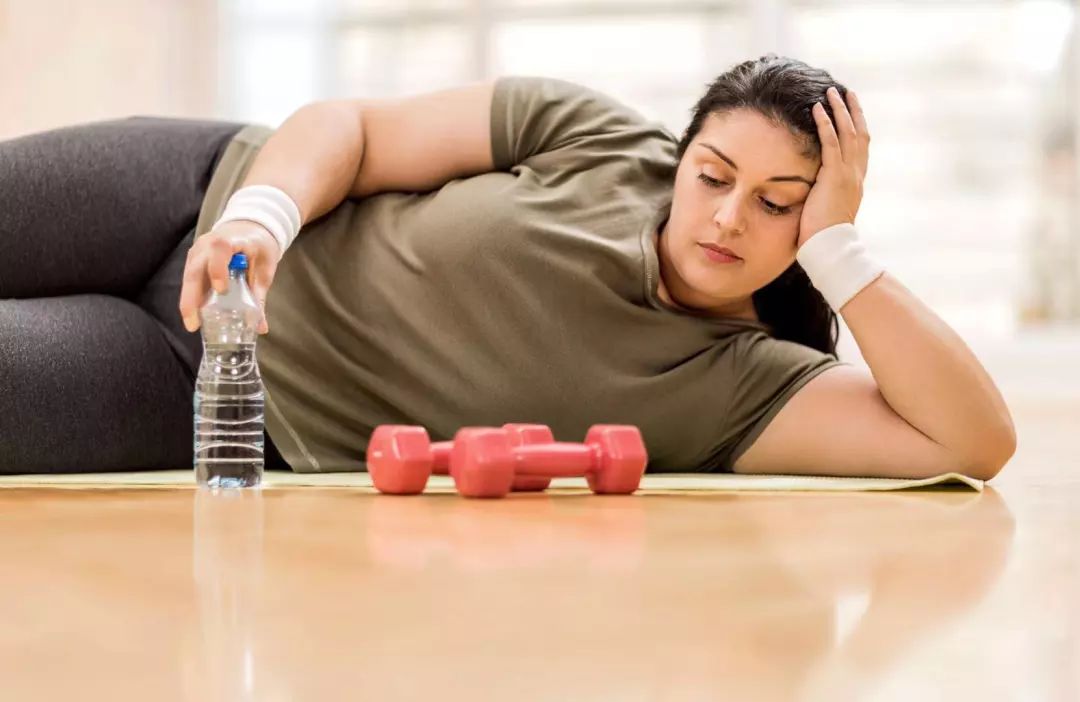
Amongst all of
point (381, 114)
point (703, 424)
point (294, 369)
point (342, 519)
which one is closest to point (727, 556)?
point (342, 519)

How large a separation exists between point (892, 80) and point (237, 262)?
3728 millimetres

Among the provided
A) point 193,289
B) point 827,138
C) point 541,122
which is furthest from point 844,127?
point 193,289

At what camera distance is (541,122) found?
186 centimetres

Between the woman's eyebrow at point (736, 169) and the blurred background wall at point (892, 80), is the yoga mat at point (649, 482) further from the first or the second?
the blurred background wall at point (892, 80)

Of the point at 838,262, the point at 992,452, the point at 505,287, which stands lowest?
the point at 992,452

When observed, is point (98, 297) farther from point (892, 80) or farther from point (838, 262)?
point (892, 80)

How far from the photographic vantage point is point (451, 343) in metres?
1.75

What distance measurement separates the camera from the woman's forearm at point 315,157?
5.60 feet

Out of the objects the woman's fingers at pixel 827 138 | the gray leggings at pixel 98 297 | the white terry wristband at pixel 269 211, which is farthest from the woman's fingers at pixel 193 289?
the woman's fingers at pixel 827 138

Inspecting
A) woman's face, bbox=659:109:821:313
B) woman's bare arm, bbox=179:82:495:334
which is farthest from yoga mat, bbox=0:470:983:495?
woman's bare arm, bbox=179:82:495:334

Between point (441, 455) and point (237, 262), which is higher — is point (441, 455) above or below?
below

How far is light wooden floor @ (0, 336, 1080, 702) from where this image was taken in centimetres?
65

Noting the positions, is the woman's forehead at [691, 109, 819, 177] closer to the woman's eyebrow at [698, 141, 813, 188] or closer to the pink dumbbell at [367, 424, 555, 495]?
the woman's eyebrow at [698, 141, 813, 188]

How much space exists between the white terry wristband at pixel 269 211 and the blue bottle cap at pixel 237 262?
86 millimetres
